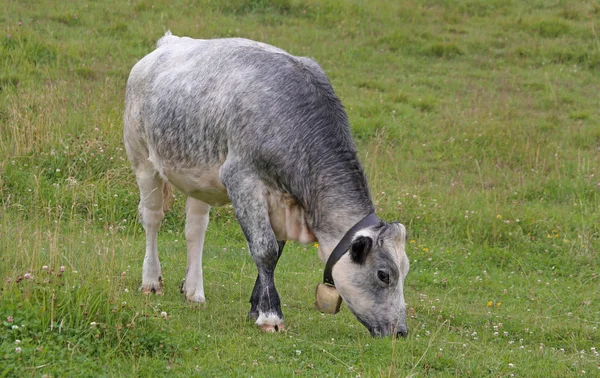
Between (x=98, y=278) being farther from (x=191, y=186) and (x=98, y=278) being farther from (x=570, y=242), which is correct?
(x=570, y=242)

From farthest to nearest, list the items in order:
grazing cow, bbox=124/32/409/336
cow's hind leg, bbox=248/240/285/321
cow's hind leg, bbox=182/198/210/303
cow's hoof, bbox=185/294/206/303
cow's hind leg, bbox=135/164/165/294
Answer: cow's hind leg, bbox=135/164/165/294, cow's hind leg, bbox=182/198/210/303, cow's hoof, bbox=185/294/206/303, cow's hind leg, bbox=248/240/285/321, grazing cow, bbox=124/32/409/336

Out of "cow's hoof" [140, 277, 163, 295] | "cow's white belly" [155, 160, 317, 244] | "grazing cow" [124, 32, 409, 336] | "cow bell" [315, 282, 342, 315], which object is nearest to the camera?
"grazing cow" [124, 32, 409, 336]

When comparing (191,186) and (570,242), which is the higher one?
(191,186)

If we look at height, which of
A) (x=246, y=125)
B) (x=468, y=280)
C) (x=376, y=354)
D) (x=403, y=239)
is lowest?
(x=468, y=280)

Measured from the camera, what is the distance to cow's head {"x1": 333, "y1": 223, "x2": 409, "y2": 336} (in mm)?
6242

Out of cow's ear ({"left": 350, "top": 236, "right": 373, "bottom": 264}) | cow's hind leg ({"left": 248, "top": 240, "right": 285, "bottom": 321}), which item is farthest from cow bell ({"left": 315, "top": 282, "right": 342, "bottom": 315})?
cow's hind leg ({"left": 248, "top": 240, "right": 285, "bottom": 321})

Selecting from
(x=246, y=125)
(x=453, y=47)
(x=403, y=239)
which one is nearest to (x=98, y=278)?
(x=246, y=125)

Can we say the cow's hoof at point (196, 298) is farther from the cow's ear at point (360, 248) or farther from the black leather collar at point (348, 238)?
the cow's ear at point (360, 248)

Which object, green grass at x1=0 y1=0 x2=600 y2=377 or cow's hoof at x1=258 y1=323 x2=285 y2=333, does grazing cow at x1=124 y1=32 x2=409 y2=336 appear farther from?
green grass at x1=0 y1=0 x2=600 y2=377

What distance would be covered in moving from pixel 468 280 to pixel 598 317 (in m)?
1.41

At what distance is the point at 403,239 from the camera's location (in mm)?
6340

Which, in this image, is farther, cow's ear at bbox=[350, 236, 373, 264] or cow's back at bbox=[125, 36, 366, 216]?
cow's back at bbox=[125, 36, 366, 216]

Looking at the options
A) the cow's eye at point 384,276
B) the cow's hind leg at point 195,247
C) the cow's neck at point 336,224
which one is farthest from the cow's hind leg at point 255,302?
the cow's eye at point 384,276

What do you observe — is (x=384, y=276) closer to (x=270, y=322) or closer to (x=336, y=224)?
(x=336, y=224)
